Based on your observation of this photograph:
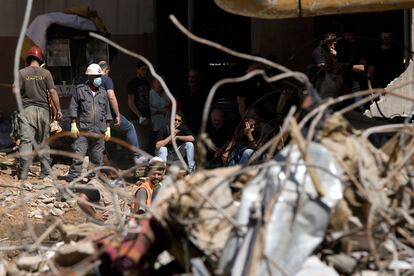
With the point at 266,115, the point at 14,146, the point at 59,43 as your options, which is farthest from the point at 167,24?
the point at 266,115

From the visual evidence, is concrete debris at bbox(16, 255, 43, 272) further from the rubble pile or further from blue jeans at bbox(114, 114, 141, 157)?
blue jeans at bbox(114, 114, 141, 157)

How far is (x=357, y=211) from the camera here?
521 centimetres

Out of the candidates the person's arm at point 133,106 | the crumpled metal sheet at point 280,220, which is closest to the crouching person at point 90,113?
the person's arm at point 133,106

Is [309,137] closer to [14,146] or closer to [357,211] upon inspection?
[357,211]

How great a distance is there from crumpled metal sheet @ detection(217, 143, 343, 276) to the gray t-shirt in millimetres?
9867

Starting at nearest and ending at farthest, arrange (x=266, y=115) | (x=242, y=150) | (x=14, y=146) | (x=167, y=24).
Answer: (x=242, y=150) → (x=266, y=115) → (x=14, y=146) → (x=167, y=24)

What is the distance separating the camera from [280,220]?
495cm

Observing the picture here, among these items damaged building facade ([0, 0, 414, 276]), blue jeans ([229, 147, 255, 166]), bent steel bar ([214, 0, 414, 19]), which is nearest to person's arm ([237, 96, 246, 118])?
blue jeans ([229, 147, 255, 166])

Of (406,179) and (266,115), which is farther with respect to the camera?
(266,115)

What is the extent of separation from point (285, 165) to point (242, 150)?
219 inches

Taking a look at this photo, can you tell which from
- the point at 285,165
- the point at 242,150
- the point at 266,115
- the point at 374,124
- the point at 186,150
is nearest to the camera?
the point at 285,165

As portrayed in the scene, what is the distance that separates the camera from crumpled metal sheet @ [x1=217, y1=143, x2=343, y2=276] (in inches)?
190

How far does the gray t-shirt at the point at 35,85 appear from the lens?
14.6m

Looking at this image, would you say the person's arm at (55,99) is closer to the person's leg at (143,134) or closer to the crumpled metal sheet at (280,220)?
the person's leg at (143,134)
